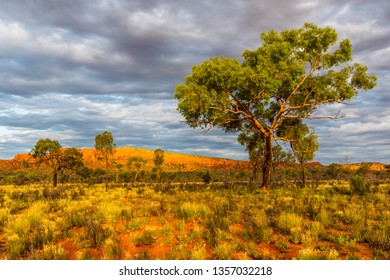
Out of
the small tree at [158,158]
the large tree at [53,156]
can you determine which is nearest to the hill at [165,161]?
the small tree at [158,158]

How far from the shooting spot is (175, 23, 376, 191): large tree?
22797 millimetres

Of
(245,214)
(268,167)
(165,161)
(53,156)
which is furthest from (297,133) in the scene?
(165,161)

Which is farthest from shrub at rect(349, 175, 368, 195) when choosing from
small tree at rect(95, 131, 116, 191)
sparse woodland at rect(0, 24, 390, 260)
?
small tree at rect(95, 131, 116, 191)

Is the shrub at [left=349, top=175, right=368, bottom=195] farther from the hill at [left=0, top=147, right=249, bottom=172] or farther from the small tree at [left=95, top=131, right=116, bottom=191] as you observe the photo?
the hill at [left=0, top=147, right=249, bottom=172]

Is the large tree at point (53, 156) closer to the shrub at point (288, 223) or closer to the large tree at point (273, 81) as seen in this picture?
the large tree at point (273, 81)

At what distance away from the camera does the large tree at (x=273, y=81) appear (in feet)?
74.8

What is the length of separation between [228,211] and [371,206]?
8301 millimetres

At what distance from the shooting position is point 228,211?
49.4 ft

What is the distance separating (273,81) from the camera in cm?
2283

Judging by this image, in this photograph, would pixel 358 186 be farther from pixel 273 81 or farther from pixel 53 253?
pixel 53 253
